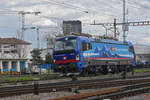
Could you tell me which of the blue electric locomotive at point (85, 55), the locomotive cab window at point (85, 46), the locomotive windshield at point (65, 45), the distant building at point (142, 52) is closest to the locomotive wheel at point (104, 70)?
the blue electric locomotive at point (85, 55)

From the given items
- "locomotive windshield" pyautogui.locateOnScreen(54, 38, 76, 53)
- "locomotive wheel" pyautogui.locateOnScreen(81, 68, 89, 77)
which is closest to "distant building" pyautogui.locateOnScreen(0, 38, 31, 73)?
"locomotive windshield" pyautogui.locateOnScreen(54, 38, 76, 53)

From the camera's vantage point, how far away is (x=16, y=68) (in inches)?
2172

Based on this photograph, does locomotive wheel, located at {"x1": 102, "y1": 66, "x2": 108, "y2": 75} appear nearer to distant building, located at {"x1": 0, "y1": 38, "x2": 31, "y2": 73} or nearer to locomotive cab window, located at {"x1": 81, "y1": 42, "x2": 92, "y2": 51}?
locomotive cab window, located at {"x1": 81, "y1": 42, "x2": 92, "y2": 51}

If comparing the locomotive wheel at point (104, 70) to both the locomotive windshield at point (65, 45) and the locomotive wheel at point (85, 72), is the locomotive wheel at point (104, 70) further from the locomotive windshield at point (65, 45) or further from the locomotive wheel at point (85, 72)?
the locomotive windshield at point (65, 45)

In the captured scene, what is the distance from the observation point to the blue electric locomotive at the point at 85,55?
23375mm

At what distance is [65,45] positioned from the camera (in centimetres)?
2394

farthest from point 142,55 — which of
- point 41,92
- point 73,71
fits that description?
point 41,92

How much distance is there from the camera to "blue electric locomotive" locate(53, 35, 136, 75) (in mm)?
23375

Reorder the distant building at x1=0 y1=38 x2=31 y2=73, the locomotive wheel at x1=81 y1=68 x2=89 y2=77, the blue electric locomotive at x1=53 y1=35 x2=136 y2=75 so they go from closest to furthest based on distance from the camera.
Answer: the blue electric locomotive at x1=53 y1=35 x2=136 y2=75 → the locomotive wheel at x1=81 y1=68 x2=89 y2=77 → the distant building at x1=0 y1=38 x2=31 y2=73

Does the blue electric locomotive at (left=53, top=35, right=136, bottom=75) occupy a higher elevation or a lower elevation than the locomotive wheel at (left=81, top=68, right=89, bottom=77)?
higher

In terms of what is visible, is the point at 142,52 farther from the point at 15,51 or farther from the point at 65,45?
the point at 65,45

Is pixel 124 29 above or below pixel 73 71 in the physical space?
above

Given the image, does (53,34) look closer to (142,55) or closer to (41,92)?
(142,55)

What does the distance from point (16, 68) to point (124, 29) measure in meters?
23.4
